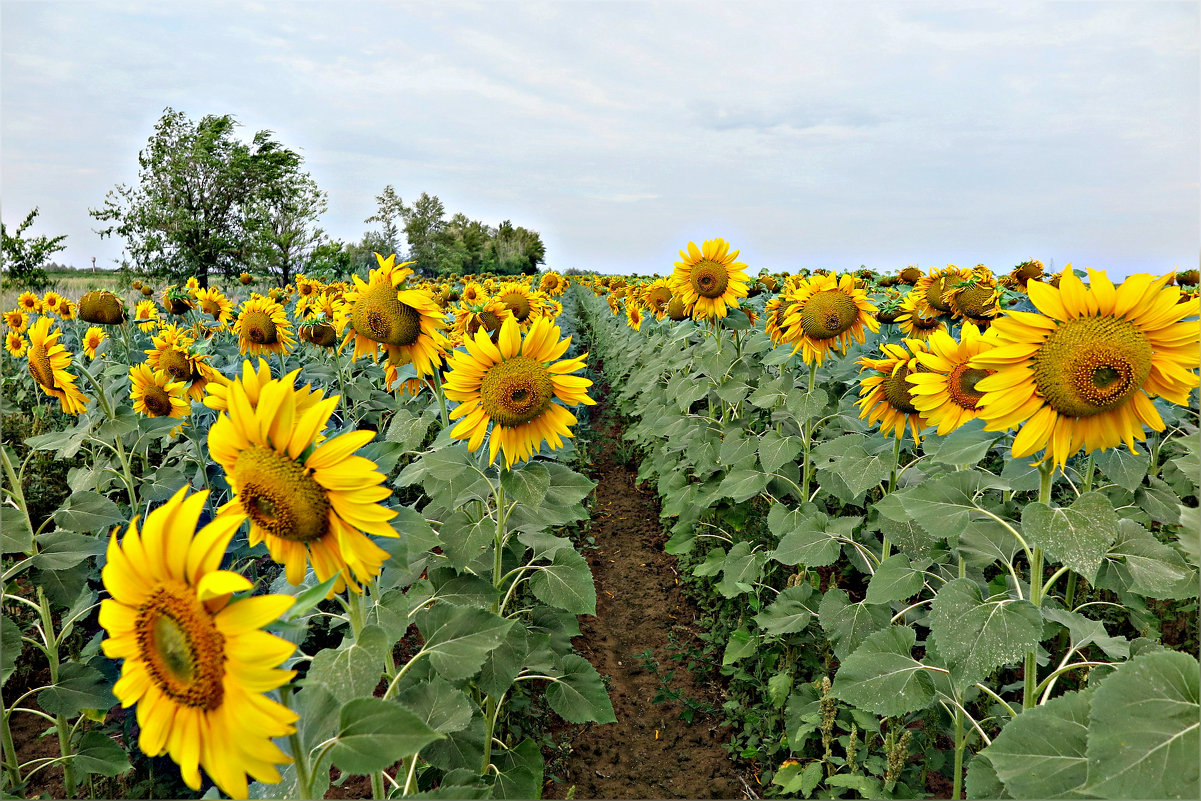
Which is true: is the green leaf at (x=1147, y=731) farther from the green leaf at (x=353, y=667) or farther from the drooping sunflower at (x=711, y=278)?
the drooping sunflower at (x=711, y=278)

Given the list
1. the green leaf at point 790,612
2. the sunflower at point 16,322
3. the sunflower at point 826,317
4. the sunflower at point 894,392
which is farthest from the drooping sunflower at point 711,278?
the sunflower at point 16,322

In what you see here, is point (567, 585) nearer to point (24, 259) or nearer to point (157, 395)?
point (157, 395)

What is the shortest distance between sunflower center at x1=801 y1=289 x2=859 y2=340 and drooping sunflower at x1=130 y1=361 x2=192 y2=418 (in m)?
3.75

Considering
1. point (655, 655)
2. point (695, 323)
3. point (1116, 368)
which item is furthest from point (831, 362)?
point (1116, 368)

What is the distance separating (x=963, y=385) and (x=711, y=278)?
2631mm

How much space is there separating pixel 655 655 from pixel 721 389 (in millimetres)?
1860

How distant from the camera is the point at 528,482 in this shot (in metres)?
2.35

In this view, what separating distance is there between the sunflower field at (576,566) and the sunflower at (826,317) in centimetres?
3

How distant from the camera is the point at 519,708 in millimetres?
3688

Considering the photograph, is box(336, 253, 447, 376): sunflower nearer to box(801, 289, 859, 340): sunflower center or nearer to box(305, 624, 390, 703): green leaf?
box(305, 624, 390, 703): green leaf

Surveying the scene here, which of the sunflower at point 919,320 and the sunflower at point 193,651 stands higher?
the sunflower at point 919,320

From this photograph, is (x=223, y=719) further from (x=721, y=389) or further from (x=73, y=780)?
(x=721, y=389)

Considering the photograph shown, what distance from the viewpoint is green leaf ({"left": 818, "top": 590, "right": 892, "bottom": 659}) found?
122 inches

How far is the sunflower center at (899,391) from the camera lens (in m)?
3.13
